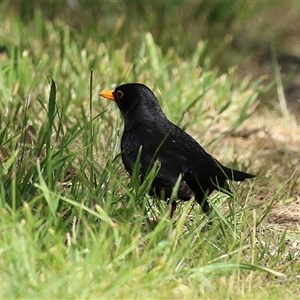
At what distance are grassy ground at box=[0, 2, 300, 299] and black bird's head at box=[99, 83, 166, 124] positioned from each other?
0.16 metres

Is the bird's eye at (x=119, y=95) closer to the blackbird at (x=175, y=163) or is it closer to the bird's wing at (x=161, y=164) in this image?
the blackbird at (x=175, y=163)

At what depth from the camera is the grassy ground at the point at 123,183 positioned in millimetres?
3309

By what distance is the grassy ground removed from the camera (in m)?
3.31

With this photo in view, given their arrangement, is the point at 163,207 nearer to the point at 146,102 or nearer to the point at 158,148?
the point at 158,148

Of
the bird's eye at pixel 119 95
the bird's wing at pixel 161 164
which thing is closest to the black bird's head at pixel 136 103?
the bird's eye at pixel 119 95

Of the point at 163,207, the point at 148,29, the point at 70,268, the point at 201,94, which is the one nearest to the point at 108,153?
the point at 163,207

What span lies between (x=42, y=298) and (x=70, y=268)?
7.2 inches

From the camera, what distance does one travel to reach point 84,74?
6.52m

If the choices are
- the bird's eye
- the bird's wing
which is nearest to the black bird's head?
the bird's eye

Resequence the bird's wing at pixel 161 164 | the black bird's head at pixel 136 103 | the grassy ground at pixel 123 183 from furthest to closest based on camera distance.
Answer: the black bird's head at pixel 136 103 → the bird's wing at pixel 161 164 → the grassy ground at pixel 123 183

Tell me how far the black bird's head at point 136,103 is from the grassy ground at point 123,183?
0.52ft

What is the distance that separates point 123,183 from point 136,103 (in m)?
0.61

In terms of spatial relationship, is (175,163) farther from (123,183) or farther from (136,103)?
(136,103)

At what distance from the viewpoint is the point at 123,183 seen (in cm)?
471
